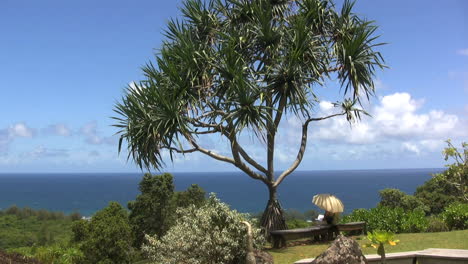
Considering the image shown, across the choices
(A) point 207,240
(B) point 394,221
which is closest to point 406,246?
(B) point 394,221

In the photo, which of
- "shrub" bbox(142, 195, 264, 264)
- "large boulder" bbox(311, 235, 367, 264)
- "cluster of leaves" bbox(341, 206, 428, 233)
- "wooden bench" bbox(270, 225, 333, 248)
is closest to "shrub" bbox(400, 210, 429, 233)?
"cluster of leaves" bbox(341, 206, 428, 233)

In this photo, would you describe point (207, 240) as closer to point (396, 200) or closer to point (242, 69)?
point (242, 69)

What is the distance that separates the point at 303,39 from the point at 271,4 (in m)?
1.96

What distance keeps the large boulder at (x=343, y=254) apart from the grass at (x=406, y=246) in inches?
127

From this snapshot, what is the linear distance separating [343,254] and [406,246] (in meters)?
4.46

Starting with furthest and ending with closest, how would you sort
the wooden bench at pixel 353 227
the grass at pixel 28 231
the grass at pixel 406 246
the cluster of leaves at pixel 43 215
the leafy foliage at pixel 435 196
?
the cluster of leaves at pixel 43 215
the grass at pixel 28 231
the leafy foliage at pixel 435 196
the wooden bench at pixel 353 227
the grass at pixel 406 246

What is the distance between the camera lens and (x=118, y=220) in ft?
39.0

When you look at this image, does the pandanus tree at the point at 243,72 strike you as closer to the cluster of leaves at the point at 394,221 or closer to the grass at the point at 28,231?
the cluster of leaves at the point at 394,221

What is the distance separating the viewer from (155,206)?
1681 cm

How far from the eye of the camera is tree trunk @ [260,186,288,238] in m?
11.6

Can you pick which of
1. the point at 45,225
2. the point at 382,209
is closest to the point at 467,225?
the point at 382,209

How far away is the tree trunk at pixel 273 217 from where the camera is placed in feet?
38.0

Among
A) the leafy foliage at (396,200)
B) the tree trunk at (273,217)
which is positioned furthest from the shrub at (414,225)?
the leafy foliage at (396,200)

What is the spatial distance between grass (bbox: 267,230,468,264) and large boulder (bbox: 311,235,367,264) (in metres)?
3.23
